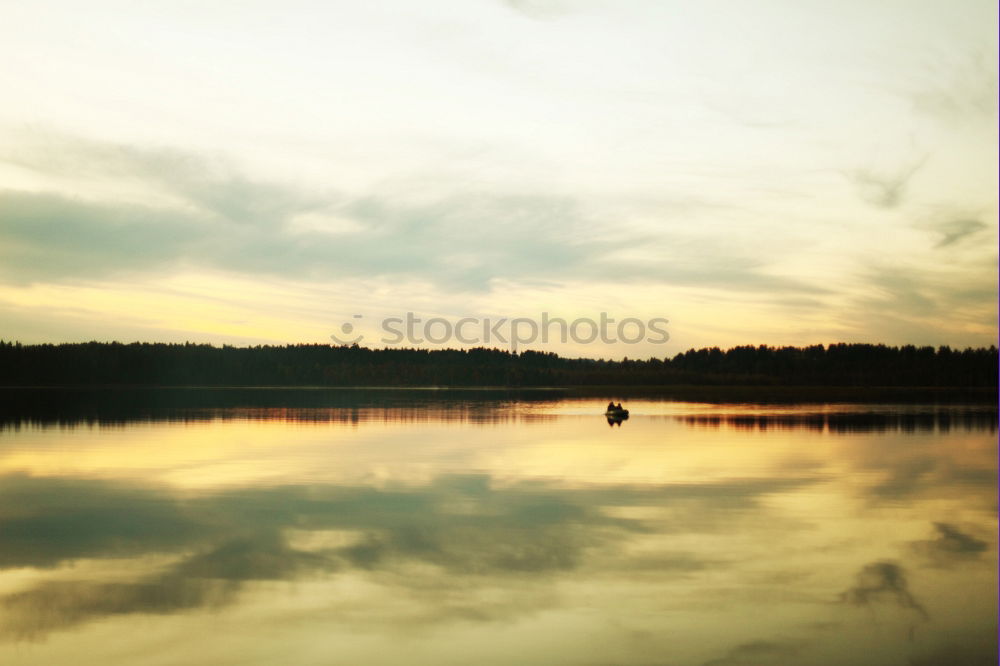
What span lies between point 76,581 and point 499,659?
21.3 feet

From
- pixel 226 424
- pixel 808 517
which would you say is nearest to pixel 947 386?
pixel 226 424

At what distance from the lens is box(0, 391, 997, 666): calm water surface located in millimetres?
9820

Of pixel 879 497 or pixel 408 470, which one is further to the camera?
pixel 408 470

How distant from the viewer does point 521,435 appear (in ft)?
122

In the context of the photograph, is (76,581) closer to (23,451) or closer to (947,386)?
(23,451)

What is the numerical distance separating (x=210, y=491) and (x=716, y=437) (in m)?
22.5

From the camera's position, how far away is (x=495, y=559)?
13547mm

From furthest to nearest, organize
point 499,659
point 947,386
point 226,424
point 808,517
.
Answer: point 947,386, point 226,424, point 808,517, point 499,659

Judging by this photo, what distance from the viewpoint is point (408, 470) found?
24562mm

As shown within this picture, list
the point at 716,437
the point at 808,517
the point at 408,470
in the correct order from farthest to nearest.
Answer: the point at 716,437, the point at 408,470, the point at 808,517

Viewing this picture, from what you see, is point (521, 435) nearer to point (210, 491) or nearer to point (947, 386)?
point (210, 491)

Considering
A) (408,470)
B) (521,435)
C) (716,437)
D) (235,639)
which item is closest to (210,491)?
(408,470)

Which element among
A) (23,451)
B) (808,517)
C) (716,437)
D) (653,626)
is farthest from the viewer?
(716,437)

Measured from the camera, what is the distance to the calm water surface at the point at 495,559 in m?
9.82
